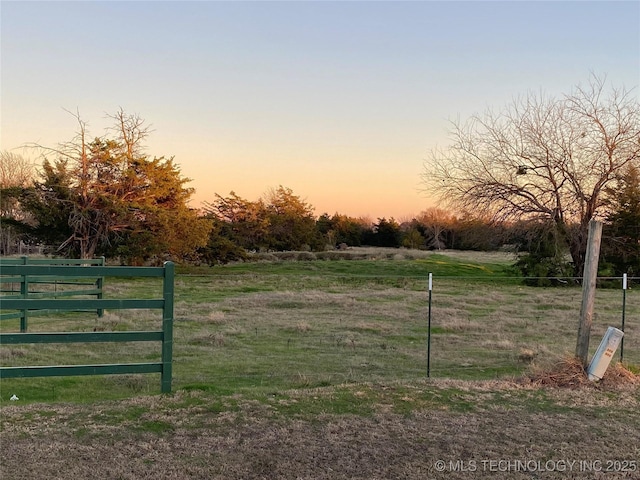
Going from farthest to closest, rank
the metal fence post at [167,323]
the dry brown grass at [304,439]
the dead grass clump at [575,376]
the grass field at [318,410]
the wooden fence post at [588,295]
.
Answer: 1. the wooden fence post at [588,295]
2. the dead grass clump at [575,376]
3. the metal fence post at [167,323]
4. the grass field at [318,410]
5. the dry brown grass at [304,439]

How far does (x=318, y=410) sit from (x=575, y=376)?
3533mm

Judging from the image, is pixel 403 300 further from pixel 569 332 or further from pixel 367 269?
pixel 367 269

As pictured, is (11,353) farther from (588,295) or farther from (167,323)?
(588,295)

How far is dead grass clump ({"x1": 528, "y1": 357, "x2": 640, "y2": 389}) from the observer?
21.9 ft

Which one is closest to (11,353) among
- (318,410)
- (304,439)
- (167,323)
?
(167,323)

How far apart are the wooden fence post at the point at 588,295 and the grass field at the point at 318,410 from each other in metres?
0.60

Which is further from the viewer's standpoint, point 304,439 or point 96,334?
point 96,334

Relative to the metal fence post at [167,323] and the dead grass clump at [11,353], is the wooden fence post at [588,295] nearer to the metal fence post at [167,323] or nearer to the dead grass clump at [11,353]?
the metal fence post at [167,323]

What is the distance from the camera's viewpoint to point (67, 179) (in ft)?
96.9

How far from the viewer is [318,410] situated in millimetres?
5355

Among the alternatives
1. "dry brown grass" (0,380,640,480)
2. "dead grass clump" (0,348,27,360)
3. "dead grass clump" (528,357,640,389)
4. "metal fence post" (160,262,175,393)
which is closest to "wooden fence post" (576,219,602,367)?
"dead grass clump" (528,357,640,389)

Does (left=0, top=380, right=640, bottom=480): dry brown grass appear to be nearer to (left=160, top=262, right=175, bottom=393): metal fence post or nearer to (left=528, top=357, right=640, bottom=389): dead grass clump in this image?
(left=160, top=262, right=175, bottom=393): metal fence post

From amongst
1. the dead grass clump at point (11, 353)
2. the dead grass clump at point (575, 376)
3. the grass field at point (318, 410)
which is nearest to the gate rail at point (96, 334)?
the grass field at point (318, 410)

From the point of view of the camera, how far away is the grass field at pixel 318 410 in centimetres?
405
